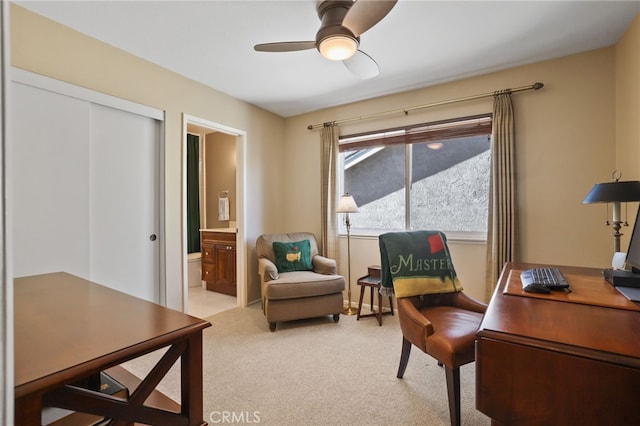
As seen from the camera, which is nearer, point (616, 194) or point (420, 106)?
point (616, 194)

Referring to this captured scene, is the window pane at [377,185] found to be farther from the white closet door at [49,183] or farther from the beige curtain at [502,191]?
the white closet door at [49,183]

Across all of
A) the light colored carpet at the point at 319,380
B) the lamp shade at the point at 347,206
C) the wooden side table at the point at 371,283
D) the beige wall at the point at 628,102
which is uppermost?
the beige wall at the point at 628,102

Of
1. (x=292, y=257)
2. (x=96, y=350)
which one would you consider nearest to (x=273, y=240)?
(x=292, y=257)

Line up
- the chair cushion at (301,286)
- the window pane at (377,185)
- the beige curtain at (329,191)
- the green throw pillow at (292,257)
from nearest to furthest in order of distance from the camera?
1. the chair cushion at (301,286)
2. the green throw pillow at (292,257)
3. the window pane at (377,185)
4. the beige curtain at (329,191)

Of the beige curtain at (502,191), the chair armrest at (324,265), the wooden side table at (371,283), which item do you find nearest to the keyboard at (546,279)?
the beige curtain at (502,191)

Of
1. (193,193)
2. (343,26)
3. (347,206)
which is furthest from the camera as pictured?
(193,193)

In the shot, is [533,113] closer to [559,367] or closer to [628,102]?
[628,102]

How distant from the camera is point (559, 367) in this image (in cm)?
87

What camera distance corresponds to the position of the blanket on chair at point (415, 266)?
2.06m

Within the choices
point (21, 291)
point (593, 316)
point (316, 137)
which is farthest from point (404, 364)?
point (316, 137)

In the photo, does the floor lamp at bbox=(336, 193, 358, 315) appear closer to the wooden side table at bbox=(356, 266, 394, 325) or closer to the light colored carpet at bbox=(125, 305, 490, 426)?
the wooden side table at bbox=(356, 266, 394, 325)

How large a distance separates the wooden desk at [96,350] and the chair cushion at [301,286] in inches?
72.0

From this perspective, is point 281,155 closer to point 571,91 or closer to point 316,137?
point 316,137

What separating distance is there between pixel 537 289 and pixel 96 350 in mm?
1723
